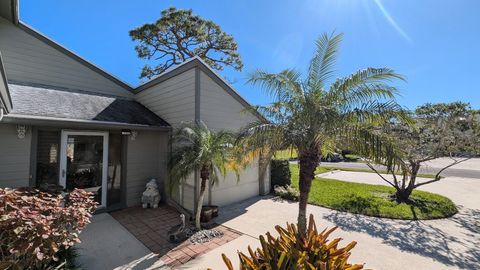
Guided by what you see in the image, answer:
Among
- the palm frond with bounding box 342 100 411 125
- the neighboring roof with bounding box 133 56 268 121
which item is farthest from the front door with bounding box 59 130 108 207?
the palm frond with bounding box 342 100 411 125

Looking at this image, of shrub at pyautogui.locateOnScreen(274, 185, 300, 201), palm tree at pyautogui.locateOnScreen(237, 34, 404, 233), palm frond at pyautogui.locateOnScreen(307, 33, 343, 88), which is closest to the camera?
palm tree at pyautogui.locateOnScreen(237, 34, 404, 233)

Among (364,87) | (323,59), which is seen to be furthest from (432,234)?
(323,59)

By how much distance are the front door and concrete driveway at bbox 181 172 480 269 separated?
4.69m

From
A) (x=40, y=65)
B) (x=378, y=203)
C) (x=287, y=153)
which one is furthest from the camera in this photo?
(x=378, y=203)

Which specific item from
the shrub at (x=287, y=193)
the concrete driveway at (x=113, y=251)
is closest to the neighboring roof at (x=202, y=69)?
the shrub at (x=287, y=193)

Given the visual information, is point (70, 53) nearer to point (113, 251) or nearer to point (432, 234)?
point (113, 251)

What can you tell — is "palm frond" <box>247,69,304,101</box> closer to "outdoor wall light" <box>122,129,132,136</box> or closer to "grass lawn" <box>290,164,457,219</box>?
"outdoor wall light" <box>122,129,132,136</box>

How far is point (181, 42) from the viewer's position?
744 inches

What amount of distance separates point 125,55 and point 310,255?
2128cm

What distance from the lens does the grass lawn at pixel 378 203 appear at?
27.9ft

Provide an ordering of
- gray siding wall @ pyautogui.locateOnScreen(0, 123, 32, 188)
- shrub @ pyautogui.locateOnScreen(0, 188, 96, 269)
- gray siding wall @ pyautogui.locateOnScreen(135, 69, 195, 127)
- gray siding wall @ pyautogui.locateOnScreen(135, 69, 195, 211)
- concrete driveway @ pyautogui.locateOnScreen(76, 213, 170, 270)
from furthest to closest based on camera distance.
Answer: gray siding wall @ pyautogui.locateOnScreen(135, 69, 195, 127) < gray siding wall @ pyautogui.locateOnScreen(135, 69, 195, 211) < gray siding wall @ pyautogui.locateOnScreen(0, 123, 32, 188) < concrete driveway @ pyautogui.locateOnScreen(76, 213, 170, 270) < shrub @ pyautogui.locateOnScreen(0, 188, 96, 269)

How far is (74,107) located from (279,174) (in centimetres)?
933

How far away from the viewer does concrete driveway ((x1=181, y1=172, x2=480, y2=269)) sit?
512cm

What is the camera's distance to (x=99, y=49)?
48.8 feet
